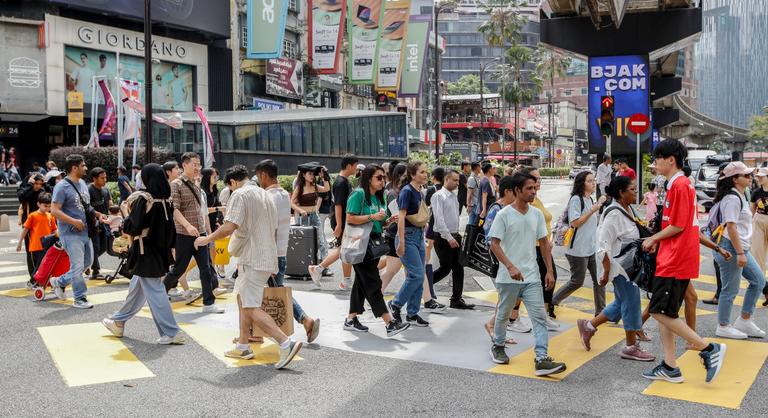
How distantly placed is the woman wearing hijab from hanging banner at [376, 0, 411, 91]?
43006 mm

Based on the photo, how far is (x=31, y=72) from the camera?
3662 centimetres

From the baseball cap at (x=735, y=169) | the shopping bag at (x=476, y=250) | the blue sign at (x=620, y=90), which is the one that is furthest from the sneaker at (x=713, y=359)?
the blue sign at (x=620, y=90)

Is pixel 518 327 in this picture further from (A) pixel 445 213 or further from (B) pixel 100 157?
(B) pixel 100 157

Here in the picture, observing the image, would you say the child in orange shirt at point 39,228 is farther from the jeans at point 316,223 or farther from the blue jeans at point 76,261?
the jeans at point 316,223

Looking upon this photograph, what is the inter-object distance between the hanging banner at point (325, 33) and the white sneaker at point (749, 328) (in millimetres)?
41449

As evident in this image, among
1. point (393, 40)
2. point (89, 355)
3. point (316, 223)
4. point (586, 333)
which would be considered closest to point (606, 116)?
point (316, 223)

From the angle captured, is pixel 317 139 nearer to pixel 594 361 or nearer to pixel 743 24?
pixel 594 361

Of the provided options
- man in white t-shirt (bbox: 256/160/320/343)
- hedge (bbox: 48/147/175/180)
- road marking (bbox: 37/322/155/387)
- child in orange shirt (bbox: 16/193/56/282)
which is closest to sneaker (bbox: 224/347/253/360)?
man in white t-shirt (bbox: 256/160/320/343)

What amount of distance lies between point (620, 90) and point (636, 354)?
20350 mm

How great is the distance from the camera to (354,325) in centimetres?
832

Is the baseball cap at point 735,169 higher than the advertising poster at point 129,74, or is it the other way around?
the advertising poster at point 129,74

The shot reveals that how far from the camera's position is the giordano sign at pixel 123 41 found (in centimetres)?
3925

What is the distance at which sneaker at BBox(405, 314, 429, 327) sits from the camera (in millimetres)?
8594

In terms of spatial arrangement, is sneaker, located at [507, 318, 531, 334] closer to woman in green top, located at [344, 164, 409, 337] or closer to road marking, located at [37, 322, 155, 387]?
woman in green top, located at [344, 164, 409, 337]
